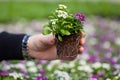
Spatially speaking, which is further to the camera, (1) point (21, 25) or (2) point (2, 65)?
(1) point (21, 25)

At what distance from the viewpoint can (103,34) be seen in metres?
7.61

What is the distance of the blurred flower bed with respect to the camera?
4375 millimetres

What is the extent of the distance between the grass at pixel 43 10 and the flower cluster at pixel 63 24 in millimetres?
5233

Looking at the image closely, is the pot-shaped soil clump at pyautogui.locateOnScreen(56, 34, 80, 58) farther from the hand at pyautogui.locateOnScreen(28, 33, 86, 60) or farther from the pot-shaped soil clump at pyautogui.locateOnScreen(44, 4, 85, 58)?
the hand at pyautogui.locateOnScreen(28, 33, 86, 60)

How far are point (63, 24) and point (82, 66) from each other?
4.14 ft

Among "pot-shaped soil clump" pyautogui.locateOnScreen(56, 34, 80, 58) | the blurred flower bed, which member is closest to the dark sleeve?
the blurred flower bed

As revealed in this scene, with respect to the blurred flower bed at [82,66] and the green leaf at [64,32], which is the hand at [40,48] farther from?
the green leaf at [64,32]

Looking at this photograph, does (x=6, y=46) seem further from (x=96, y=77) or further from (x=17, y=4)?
(x=17, y=4)

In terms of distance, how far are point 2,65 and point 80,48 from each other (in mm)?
1165

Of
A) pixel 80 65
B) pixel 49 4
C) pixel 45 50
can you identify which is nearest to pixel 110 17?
pixel 49 4

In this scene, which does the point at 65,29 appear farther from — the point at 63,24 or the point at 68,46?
the point at 68,46

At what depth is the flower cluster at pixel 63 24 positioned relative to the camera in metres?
3.63

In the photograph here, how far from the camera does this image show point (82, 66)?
15.8 feet

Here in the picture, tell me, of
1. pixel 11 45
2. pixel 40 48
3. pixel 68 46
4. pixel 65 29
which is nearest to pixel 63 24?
pixel 65 29
